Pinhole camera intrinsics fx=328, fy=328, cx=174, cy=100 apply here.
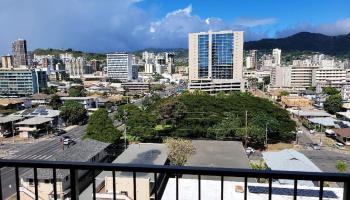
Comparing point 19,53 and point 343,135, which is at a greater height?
point 19,53

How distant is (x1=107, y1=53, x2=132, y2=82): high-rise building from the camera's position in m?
72.7

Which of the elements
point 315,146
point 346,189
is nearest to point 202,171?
point 346,189

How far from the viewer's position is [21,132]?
24484 mm

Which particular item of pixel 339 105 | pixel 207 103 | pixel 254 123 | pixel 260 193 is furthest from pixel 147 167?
pixel 339 105

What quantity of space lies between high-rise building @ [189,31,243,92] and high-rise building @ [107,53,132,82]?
26578mm

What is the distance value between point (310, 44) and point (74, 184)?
20224 centimetres

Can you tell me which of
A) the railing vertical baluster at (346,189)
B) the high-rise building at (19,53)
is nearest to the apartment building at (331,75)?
the railing vertical baluster at (346,189)

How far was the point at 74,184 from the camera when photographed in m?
1.78

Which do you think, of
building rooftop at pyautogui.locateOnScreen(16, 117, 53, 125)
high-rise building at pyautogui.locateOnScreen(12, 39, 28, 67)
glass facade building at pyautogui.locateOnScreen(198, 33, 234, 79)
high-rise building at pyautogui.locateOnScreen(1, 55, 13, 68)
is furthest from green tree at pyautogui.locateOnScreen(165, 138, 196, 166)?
high-rise building at pyautogui.locateOnScreen(12, 39, 28, 67)

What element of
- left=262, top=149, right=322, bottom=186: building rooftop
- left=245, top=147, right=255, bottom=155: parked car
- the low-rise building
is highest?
left=262, top=149, right=322, bottom=186: building rooftop

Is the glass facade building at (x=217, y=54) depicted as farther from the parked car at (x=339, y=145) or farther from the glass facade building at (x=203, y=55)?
the parked car at (x=339, y=145)

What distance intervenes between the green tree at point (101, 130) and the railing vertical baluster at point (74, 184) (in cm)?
1619

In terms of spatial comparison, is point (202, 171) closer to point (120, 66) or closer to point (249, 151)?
point (249, 151)

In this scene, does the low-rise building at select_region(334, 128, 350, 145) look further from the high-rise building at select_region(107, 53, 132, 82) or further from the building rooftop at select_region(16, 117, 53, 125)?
the high-rise building at select_region(107, 53, 132, 82)
